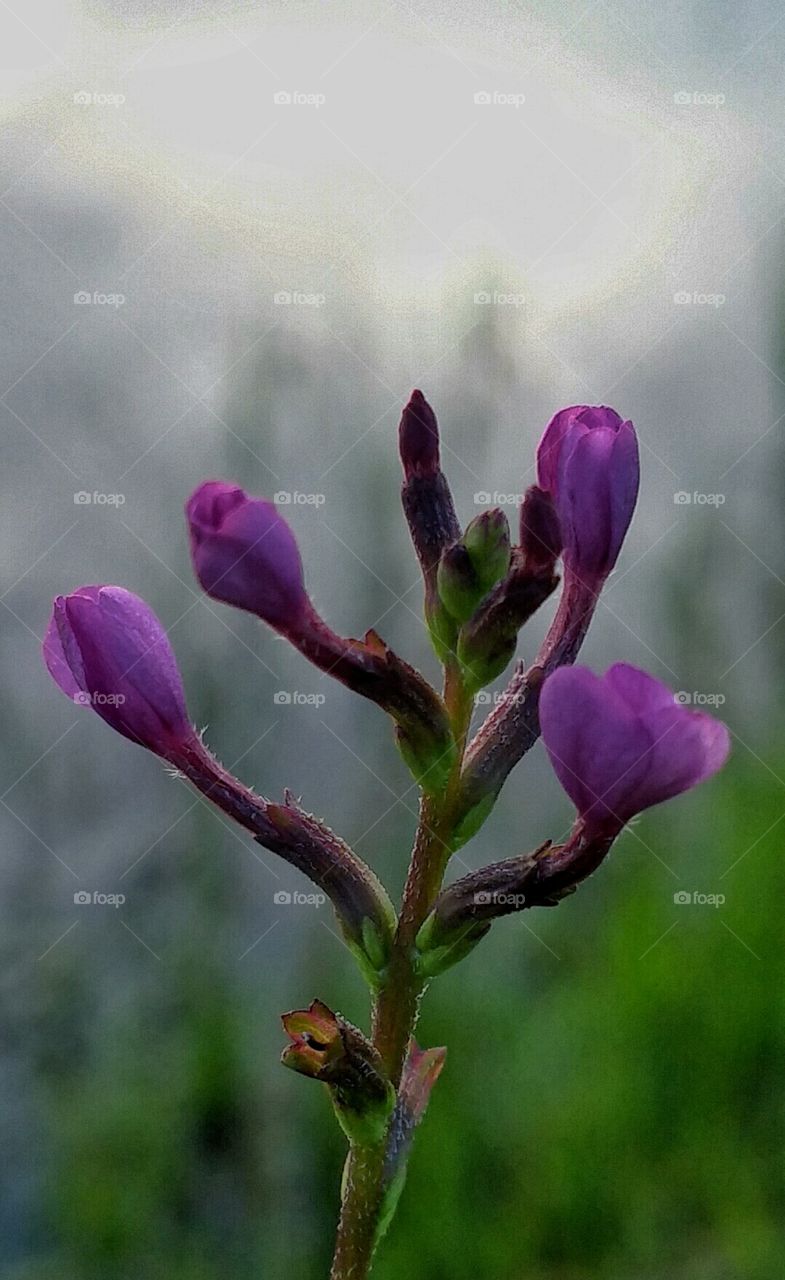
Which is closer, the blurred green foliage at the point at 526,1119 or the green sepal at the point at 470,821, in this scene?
the green sepal at the point at 470,821

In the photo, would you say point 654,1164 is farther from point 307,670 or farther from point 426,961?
point 426,961

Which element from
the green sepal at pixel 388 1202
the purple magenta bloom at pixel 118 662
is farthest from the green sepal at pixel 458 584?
the green sepal at pixel 388 1202

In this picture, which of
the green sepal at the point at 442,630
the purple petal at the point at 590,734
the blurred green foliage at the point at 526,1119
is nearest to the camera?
the purple petal at the point at 590,734

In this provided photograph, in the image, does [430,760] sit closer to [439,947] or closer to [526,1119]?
[439,947]

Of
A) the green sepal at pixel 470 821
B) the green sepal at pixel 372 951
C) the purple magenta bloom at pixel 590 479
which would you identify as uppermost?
the purple magenta bloom at pixel 590 479

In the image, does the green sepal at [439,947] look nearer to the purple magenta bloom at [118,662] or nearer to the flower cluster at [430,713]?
the flower cluster at [430,713]

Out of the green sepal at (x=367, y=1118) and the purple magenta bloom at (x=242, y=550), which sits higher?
the purple magenta bloom at (x=242, y=550)

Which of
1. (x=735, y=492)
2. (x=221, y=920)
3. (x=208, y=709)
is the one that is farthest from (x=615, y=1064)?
(x=735, y=492)

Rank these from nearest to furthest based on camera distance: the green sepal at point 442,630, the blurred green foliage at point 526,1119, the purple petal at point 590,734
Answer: the purple petal at point 590,734
the green sepal at point 442,630
the blurred green foliage at point 526,1119

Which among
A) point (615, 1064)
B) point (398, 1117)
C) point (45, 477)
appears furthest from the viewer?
point (45, 477)
